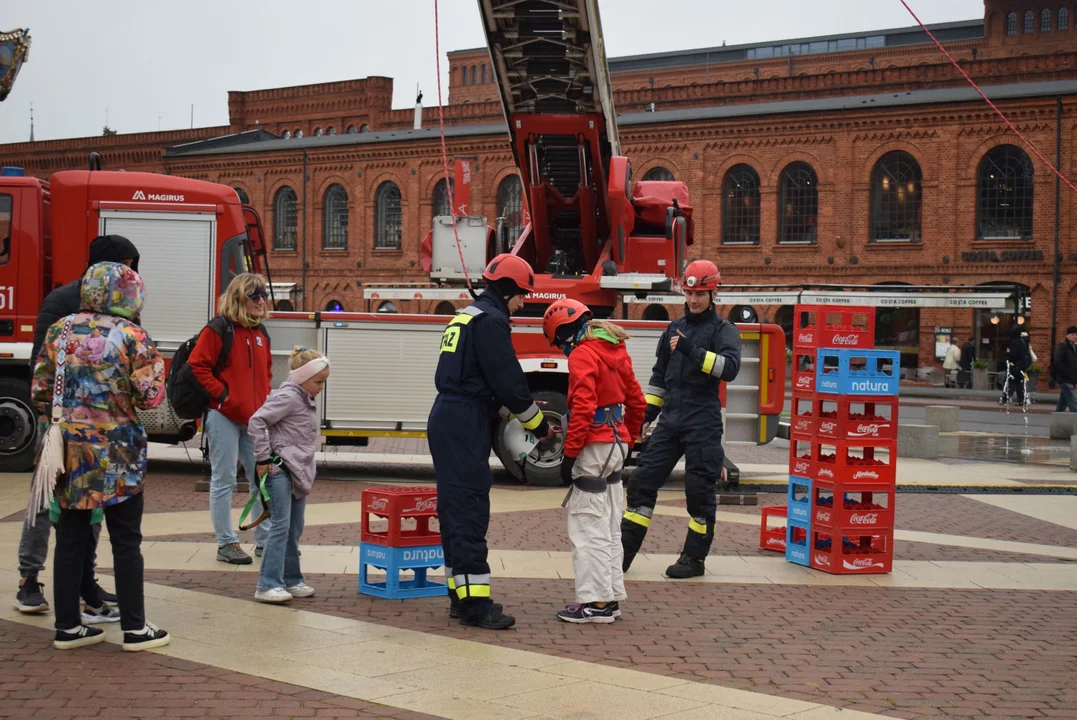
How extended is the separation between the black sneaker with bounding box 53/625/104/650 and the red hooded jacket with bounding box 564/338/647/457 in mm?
2767

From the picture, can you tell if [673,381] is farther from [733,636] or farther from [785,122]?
[785,122]

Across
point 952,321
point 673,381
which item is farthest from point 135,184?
point 952,321

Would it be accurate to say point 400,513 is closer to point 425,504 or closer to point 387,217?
point 425,504

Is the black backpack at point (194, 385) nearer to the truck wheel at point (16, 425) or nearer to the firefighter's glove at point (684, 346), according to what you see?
the firefighter's glove at point (684, 346)

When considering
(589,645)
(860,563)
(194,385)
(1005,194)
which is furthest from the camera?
(1005,194)

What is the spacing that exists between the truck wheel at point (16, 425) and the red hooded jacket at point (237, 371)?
6.03 meters

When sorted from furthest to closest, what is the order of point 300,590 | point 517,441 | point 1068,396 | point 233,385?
1. point 1068,396
2. point 517,441
3. point 233,385
4. point 300,590

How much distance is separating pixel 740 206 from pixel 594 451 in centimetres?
3871

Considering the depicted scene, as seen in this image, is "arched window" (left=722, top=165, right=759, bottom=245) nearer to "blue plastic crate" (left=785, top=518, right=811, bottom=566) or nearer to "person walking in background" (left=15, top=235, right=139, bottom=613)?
"blue plastic crate" (left=785, top=518, right=811, bottom=566)

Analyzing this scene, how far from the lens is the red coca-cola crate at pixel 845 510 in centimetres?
898

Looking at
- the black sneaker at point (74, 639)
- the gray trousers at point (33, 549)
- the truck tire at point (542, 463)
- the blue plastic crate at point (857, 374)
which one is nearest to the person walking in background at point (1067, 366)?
the truck tire at point (542, 463)

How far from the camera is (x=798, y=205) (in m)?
43.9

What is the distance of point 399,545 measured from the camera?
25.3 feet

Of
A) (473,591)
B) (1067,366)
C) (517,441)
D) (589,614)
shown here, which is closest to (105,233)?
(517,441)
